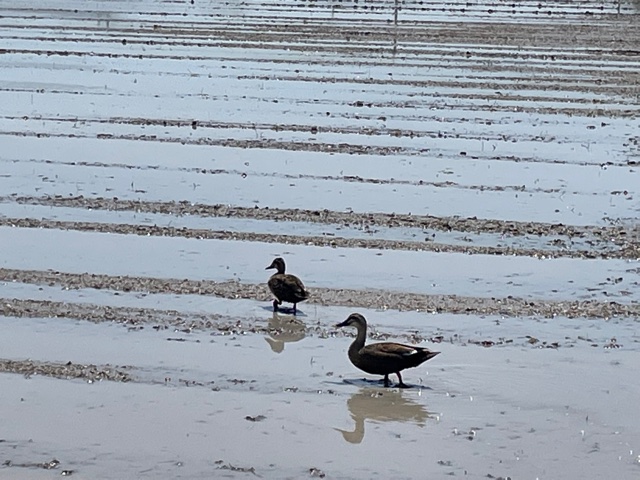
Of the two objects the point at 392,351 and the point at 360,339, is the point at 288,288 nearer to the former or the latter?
the point at 360,339

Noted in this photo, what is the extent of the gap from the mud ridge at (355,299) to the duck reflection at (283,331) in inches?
20.7

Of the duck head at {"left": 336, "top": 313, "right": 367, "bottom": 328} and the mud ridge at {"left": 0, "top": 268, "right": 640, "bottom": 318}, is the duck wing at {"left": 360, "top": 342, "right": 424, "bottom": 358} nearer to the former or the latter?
the duck head at {"left": 336, "top": 313, "right": 367, "bottom": 328}

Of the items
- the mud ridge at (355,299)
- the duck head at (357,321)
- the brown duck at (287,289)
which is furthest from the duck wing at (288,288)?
the duck head at (357,321)

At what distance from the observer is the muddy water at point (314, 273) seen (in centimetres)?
869

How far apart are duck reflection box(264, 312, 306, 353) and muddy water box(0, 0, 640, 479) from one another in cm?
3

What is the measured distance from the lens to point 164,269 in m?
12.6

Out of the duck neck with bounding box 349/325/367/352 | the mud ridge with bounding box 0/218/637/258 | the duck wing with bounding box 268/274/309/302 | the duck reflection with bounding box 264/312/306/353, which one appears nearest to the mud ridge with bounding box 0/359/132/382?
the duck reflection with bounding box 264/312/306/353

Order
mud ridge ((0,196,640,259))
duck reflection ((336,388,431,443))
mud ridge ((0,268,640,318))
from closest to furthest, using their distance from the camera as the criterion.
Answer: duck reflection ((336,388,431,443)) < mud ridge ((0,268,640,318)) < mud ridge ((0,196,640,259))

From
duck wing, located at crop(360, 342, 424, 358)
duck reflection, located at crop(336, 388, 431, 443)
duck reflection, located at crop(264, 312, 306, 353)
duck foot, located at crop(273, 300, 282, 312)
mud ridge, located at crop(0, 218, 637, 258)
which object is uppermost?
mud ridge, located at crop(0, 218, 637, 258)

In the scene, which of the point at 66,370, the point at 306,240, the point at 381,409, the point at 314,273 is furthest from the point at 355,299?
the point at 66,370

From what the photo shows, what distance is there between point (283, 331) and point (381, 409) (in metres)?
1.85

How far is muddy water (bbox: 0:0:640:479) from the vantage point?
869cm

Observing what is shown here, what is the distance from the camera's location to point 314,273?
12664 millimetres

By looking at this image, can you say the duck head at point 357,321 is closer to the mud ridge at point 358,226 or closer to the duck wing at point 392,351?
the duck wing at point 392,351
